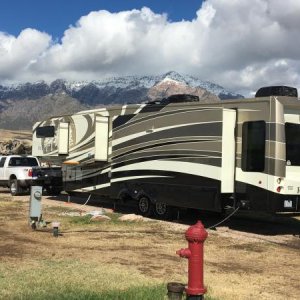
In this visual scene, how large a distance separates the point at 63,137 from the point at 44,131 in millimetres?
2007

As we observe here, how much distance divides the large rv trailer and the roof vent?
3 cm

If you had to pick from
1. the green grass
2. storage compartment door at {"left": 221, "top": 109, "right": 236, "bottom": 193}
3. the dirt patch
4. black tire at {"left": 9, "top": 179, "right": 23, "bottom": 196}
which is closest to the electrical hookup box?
the dirt patch

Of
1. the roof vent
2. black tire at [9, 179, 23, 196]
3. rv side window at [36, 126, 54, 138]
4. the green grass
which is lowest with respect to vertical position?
the green grass

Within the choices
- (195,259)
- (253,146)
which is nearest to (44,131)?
(253,146)

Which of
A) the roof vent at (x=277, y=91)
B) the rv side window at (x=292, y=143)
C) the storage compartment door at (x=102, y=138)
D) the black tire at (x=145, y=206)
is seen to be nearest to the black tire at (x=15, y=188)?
the storage compartment door at (x=102, y=138)

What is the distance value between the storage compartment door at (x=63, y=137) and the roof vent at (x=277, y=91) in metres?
8.29

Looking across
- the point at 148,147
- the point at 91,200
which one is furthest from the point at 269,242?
the point at 91,200

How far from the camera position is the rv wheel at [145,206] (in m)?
15.6

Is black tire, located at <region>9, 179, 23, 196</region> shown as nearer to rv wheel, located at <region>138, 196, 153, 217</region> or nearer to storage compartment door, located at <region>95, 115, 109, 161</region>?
storage compartment door, located at <region>95, 115, 109, 161</region>

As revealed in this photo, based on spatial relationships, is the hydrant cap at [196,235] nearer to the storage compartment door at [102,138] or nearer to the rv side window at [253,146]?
the rv side window at [253,146]

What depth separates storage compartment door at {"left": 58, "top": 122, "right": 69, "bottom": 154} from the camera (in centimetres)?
1944

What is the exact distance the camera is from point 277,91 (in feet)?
41.8

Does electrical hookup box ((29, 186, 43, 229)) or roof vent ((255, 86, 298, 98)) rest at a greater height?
roof vent ((255, 86, 298, 98))

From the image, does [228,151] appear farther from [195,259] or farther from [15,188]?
[15,188]
